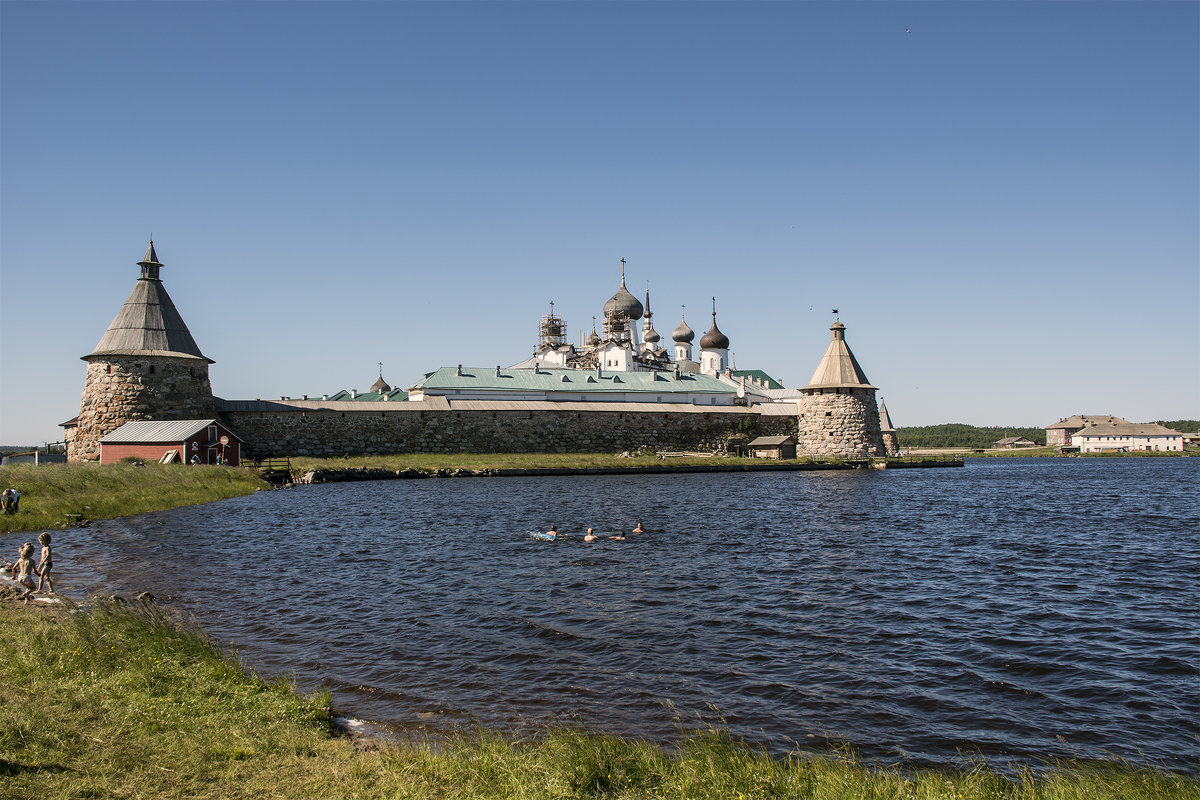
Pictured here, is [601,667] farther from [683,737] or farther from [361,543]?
[361,543]

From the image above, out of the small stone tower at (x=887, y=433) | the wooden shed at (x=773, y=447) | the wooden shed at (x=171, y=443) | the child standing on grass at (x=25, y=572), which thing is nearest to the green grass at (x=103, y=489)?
the wooden shed at (x=171, y=443)

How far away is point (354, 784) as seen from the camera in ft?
18.2

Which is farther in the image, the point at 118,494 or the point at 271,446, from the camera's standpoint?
the point at 271,446

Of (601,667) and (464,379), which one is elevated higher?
(464,379)

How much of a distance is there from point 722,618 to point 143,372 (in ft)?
126

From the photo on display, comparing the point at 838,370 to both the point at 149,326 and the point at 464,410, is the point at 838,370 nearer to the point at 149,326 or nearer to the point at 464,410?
the point at 464,410

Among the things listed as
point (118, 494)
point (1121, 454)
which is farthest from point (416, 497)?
point (1121, 454)

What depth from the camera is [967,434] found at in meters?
136

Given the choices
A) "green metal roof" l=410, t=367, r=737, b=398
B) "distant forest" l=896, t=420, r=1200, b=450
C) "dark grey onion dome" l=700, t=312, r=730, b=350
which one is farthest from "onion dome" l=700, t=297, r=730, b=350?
"distant forest" l=896, t=420, r=1200, b=450

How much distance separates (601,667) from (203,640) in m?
4.61

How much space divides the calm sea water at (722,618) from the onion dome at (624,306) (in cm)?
5475

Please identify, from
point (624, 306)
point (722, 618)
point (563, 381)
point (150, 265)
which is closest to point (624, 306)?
point (624, 306)

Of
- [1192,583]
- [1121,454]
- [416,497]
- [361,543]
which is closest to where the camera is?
[1192,583]

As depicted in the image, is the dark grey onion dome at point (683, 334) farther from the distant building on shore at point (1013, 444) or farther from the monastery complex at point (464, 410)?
the distant building on shore at point (1013, 444)
